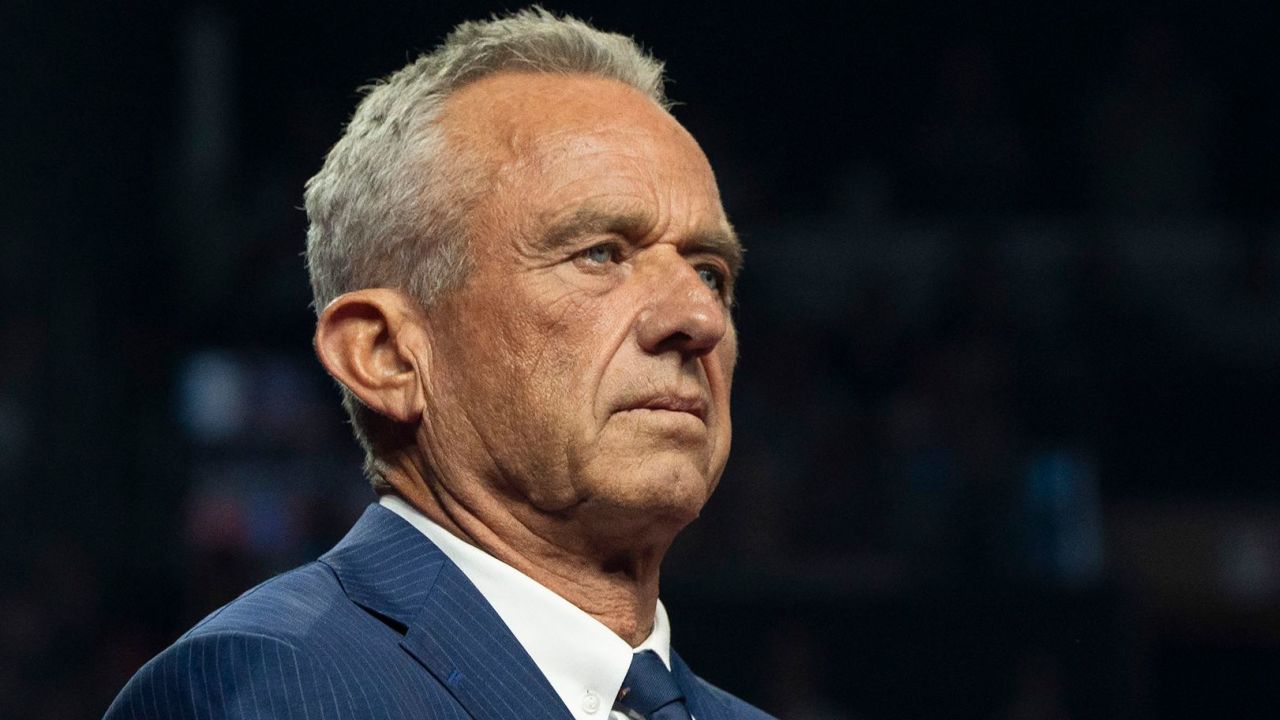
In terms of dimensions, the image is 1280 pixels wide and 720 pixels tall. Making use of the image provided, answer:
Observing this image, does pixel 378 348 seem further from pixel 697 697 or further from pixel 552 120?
pixel 697 697

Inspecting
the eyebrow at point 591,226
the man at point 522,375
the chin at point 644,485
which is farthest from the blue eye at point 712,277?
the chin at point 644,485

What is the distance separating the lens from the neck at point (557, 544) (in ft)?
5.74

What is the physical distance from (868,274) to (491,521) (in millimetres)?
3783

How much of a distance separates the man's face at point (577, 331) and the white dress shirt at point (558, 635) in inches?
2.8

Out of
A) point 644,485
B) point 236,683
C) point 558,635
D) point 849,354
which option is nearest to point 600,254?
point 644,485

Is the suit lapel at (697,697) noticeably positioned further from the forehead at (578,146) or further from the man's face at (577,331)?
the forehead at (578,146)

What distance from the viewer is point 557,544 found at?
176cm

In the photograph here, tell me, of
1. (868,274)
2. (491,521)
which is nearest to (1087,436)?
(868,274)

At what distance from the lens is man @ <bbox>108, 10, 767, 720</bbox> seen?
169cm

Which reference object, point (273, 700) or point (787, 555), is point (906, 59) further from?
point (273, 700)

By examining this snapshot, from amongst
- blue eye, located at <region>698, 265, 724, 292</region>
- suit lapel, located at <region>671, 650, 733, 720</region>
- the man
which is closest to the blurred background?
suit lapel, located at <region>671, 650, 733, 720</region>

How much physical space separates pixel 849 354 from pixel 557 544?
3.63 meters

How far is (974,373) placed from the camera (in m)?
5.07

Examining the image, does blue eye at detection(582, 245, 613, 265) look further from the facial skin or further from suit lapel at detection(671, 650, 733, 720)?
suit lapel at detection(671, 650, 733, 720)
